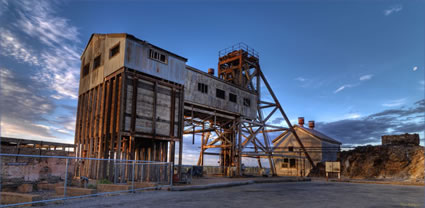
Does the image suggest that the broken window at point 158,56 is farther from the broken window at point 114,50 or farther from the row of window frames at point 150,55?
the broken window at point 114,50

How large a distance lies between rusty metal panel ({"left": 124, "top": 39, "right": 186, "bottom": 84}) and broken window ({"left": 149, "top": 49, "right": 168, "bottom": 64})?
220mm

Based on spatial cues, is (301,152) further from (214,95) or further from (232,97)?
(214,95)

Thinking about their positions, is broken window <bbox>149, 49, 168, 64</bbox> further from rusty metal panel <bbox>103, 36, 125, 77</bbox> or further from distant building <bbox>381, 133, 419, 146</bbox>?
distant building <bbox>381, 133, 419, 146</bbox>

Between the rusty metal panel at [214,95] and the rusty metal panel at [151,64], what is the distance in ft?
5.58

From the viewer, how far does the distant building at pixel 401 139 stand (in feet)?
145

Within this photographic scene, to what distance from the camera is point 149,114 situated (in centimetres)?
2505

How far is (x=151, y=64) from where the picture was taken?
25812 mm

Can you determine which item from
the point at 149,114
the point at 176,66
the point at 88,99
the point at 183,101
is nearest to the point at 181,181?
the point at 149,114

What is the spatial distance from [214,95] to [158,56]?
29.1ft

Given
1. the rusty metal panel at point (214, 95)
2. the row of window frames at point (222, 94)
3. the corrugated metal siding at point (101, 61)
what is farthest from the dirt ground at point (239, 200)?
the row of window frames at point (222, 94)

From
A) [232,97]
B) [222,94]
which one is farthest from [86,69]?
[232,97]

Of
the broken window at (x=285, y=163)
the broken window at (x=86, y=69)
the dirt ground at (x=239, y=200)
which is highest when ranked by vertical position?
the broken window at (x=86, y=69)

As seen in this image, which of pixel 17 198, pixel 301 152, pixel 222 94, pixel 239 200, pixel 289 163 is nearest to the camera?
pixel 17 198

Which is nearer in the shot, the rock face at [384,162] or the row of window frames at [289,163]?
the rock face at [384,162]
